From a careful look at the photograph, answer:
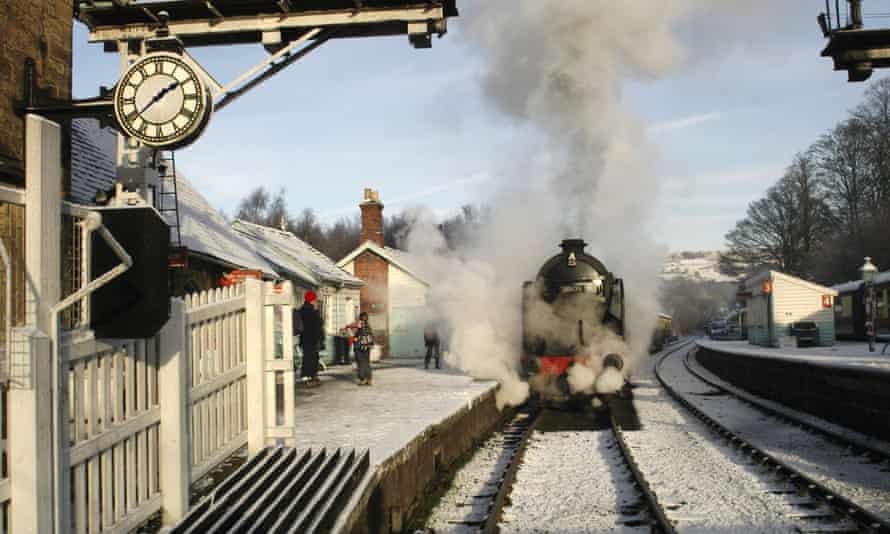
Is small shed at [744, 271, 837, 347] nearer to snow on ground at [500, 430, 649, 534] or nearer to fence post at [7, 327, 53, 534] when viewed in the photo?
snow on ground at [500, 430, 649, 534]

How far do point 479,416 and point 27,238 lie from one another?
10.1 metres

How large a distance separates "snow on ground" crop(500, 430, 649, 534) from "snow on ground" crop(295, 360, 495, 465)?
1233 millimetres

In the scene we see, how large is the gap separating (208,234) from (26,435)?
44.3 ft

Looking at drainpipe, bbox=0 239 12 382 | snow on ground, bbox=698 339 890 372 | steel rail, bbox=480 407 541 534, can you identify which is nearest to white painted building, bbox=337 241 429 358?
snow on ground, bbox=698 339 890 372

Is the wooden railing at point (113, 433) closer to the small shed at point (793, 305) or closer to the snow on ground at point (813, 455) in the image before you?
the snow on ground at point (813, 455)

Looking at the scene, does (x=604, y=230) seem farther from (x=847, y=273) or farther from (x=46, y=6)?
(x=847, y=273)

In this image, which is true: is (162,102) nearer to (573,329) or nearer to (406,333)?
(573,329)

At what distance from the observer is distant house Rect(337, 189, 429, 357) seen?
99.0ft

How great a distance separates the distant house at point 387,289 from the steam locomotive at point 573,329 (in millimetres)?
14303

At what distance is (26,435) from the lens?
3.21m

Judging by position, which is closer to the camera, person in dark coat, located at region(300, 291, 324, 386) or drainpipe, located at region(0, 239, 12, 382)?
drainpipe, located at region(0, 239, 12, 382)

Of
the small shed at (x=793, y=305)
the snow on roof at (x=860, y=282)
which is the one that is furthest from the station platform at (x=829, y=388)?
the snow on roof at (x=860, y=282)

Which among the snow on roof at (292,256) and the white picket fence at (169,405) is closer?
the white picket fence at (169,405)

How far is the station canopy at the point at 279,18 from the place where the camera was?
341 inches
